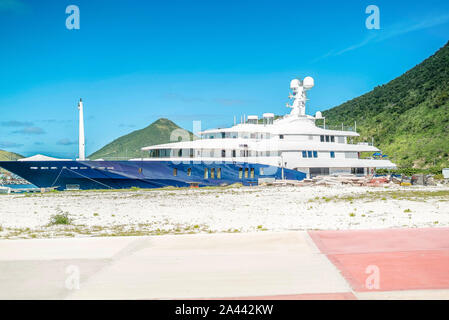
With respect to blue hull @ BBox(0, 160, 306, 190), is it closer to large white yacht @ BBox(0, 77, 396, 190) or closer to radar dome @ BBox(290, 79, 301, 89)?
large white yacht @ BBox(0, 77, 396, 190)

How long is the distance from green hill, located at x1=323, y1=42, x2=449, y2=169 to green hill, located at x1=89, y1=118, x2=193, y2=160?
32774mm

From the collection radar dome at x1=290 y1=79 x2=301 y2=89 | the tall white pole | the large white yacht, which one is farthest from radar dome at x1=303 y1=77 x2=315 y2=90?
the tall white pole

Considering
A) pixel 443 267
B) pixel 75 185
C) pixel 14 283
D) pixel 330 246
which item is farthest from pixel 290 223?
pixel 75 185

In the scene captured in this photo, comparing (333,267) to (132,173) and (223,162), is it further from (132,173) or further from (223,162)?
(223,162)

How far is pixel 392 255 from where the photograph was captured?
6.33 m

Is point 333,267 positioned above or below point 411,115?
below

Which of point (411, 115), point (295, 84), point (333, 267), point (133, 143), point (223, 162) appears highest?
point (411, 115)

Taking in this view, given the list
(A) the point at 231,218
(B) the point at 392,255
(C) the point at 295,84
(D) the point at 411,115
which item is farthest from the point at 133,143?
(B) the point at 392,255

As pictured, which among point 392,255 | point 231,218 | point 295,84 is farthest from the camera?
point 295,84

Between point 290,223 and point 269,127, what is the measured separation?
2553 cm

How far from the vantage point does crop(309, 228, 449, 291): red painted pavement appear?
5.02m

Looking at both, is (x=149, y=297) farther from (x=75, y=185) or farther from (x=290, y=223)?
(x=75, y=185)

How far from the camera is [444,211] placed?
38.1ft

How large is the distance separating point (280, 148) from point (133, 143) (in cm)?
3644
